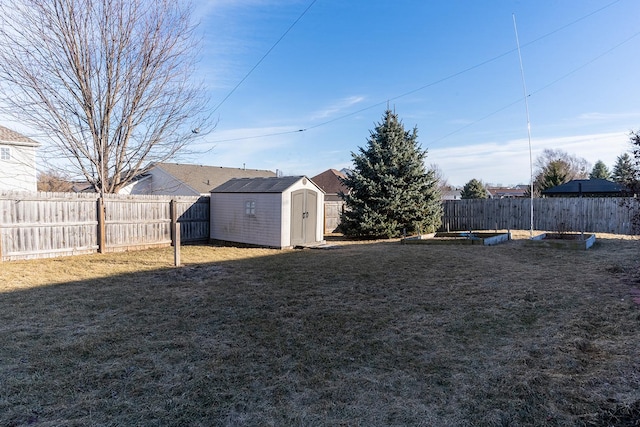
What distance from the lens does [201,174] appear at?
2447cm

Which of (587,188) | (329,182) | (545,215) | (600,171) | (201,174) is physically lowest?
(545,215)

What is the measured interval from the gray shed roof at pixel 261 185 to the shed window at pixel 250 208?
1.28 feet

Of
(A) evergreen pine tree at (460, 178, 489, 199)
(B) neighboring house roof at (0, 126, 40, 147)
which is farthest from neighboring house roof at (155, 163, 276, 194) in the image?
(A) evergreen pine tree at (460, 178, 489, 199)

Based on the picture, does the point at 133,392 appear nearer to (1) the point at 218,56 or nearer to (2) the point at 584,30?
(1) the point at 218,56

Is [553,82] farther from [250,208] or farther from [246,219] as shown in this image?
[246,219]

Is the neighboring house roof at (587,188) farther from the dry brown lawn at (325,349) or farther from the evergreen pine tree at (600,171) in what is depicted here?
the evergreen pine tree at (600,171)

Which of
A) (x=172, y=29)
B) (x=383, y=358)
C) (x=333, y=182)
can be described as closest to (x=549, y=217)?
(x=383, y=358)

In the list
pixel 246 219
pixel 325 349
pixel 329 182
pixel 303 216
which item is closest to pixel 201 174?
pixel 246 219

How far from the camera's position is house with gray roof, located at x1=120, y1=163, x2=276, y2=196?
2262 cm

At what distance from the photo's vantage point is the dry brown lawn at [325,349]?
7.73 feet

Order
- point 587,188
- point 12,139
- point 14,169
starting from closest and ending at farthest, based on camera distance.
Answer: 1. point 14,169
2. point 12,139
3. point 587,188

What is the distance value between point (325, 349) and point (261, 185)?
9369mm

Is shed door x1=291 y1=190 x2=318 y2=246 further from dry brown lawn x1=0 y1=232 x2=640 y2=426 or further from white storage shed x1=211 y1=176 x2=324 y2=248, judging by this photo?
dry brown lawn x1=0 y1=232 x2=640 y2=426

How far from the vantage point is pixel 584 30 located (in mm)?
10383
